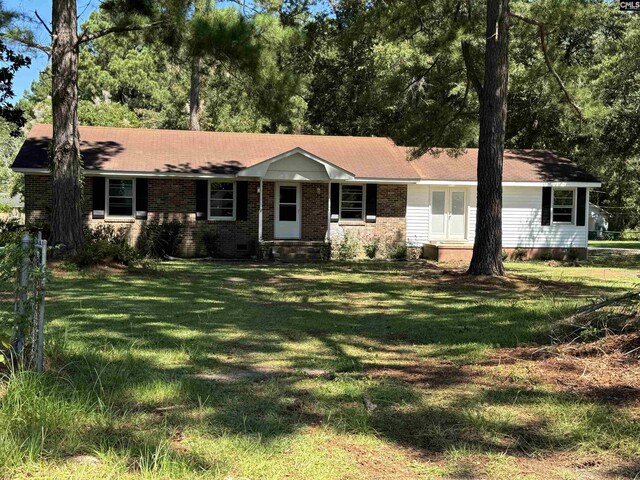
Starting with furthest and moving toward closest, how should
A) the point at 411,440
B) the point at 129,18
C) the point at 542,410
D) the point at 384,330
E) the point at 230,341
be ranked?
the point at 129,18
the point at 384,330
the point at 230,341
the point at 542,410
the point at 411,440

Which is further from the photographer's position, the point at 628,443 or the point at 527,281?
the point at 527,281

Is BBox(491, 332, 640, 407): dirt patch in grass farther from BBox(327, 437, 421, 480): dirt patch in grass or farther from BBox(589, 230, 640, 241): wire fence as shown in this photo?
BBox(589, 230, 640, 241): wire fence

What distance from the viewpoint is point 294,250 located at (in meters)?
19.5

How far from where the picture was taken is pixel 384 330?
25.7ft

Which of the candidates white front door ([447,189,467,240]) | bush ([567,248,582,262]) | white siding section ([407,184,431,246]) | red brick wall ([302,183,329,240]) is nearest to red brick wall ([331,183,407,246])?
white siding section ([407,184,431,246])

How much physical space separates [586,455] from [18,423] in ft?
11.7

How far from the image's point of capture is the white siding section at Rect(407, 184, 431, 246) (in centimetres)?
2136

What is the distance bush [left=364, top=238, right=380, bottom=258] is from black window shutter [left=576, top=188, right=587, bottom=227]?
25.8ft

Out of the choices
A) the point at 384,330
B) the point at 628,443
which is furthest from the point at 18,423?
the point at 384,330

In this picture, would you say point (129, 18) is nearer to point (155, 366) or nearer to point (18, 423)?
point (155, 366)

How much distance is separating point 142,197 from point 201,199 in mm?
1889

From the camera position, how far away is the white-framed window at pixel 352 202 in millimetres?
20938

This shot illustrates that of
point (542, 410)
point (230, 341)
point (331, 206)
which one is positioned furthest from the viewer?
point (331, 206)

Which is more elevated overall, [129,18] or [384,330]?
[129,18]
